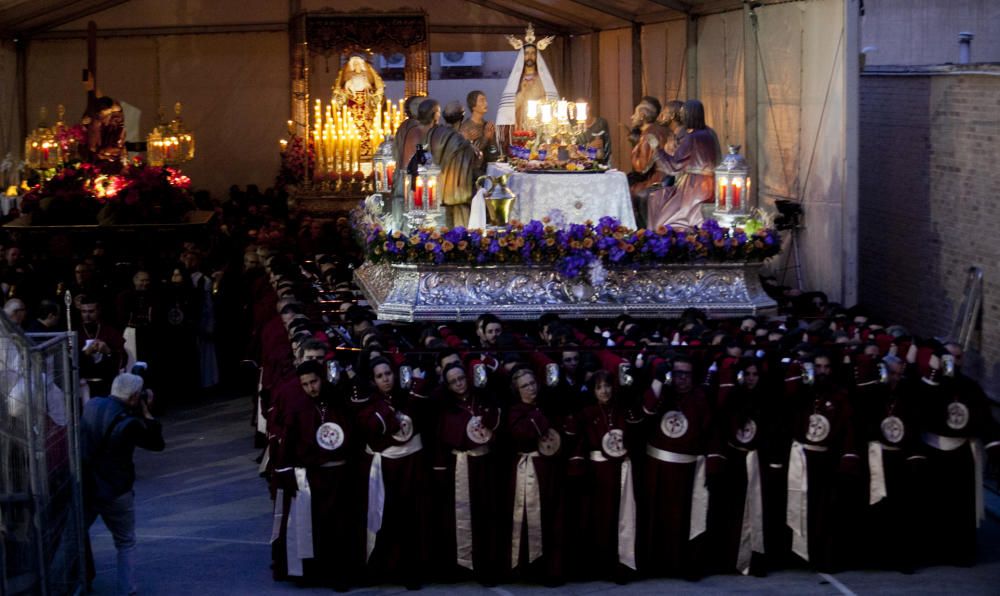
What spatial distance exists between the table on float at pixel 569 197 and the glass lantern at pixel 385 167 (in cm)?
200

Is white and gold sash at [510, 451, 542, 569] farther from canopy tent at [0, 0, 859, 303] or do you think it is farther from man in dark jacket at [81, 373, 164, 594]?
canopy tent at [0, 0, 859, 303]

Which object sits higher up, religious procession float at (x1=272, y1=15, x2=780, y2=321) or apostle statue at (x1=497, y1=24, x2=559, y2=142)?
apostle statue at (x1=497, y1=24, x2=559, y2=142)

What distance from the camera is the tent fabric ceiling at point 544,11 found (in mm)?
22328

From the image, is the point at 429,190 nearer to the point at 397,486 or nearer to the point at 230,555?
the point at 230,555

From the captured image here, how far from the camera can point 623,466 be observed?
1069 cm

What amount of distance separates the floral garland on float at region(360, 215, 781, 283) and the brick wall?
6.71 ft

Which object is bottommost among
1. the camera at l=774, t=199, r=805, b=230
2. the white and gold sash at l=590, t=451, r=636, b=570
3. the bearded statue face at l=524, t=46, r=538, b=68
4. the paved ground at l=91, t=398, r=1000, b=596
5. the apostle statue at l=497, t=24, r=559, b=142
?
the paved ground at l=91, t=398, r=1000, b=596

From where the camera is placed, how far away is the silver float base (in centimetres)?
1448

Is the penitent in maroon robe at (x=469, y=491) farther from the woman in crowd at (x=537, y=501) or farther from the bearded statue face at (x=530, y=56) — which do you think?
the bearded statue face at (x=530, y=56)

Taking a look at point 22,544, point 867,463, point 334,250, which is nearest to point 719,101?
point 334,250

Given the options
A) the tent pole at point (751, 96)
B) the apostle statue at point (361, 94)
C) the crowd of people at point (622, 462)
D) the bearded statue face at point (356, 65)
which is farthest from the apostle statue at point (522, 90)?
the crowd of people at point (622, 462)

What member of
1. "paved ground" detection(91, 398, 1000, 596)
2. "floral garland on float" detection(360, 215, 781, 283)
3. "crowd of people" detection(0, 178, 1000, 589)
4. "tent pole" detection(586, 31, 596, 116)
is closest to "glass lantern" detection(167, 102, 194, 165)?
"tent pole" detection(586, 31, 596, 116)

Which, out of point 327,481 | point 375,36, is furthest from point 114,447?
point 375,36

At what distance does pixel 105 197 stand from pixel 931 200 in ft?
33.0
